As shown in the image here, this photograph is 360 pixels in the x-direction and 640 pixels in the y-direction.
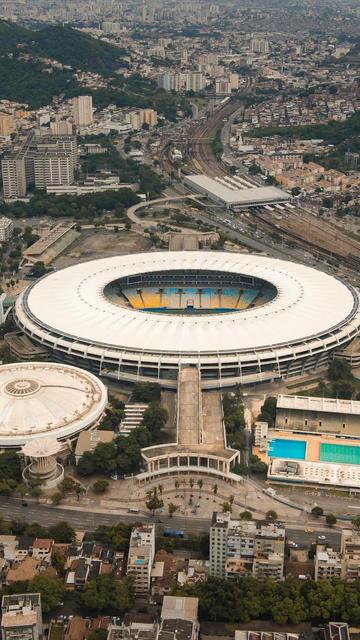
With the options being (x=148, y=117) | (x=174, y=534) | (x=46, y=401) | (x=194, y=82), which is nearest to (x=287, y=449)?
(x=174, y=534)

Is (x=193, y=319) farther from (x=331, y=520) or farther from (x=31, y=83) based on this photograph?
(x=31, y=83)

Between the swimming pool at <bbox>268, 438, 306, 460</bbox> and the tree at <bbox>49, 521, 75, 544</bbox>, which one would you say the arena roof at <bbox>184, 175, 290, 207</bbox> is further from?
the tree at <bbox>49, 521, 75, 544</bbox>

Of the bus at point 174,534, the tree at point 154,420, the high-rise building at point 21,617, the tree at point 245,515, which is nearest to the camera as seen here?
the high-rise building at point 21,617

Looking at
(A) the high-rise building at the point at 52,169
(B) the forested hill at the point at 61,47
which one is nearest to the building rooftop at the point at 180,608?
(A) the high-rise building at the point at 52,169

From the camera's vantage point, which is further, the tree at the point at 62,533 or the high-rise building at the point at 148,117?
the high-rise building at the point at 148,117

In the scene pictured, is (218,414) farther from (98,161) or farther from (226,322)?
(98,161)

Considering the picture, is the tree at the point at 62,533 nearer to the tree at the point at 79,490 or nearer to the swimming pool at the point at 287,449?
the tree at the point at 79,490

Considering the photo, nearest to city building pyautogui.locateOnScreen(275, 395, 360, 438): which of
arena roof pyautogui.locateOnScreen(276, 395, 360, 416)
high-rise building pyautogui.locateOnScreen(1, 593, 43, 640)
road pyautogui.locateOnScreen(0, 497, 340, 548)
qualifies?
arena roof pyautogui.locateOnScreen(276, 395, 360, 416)
